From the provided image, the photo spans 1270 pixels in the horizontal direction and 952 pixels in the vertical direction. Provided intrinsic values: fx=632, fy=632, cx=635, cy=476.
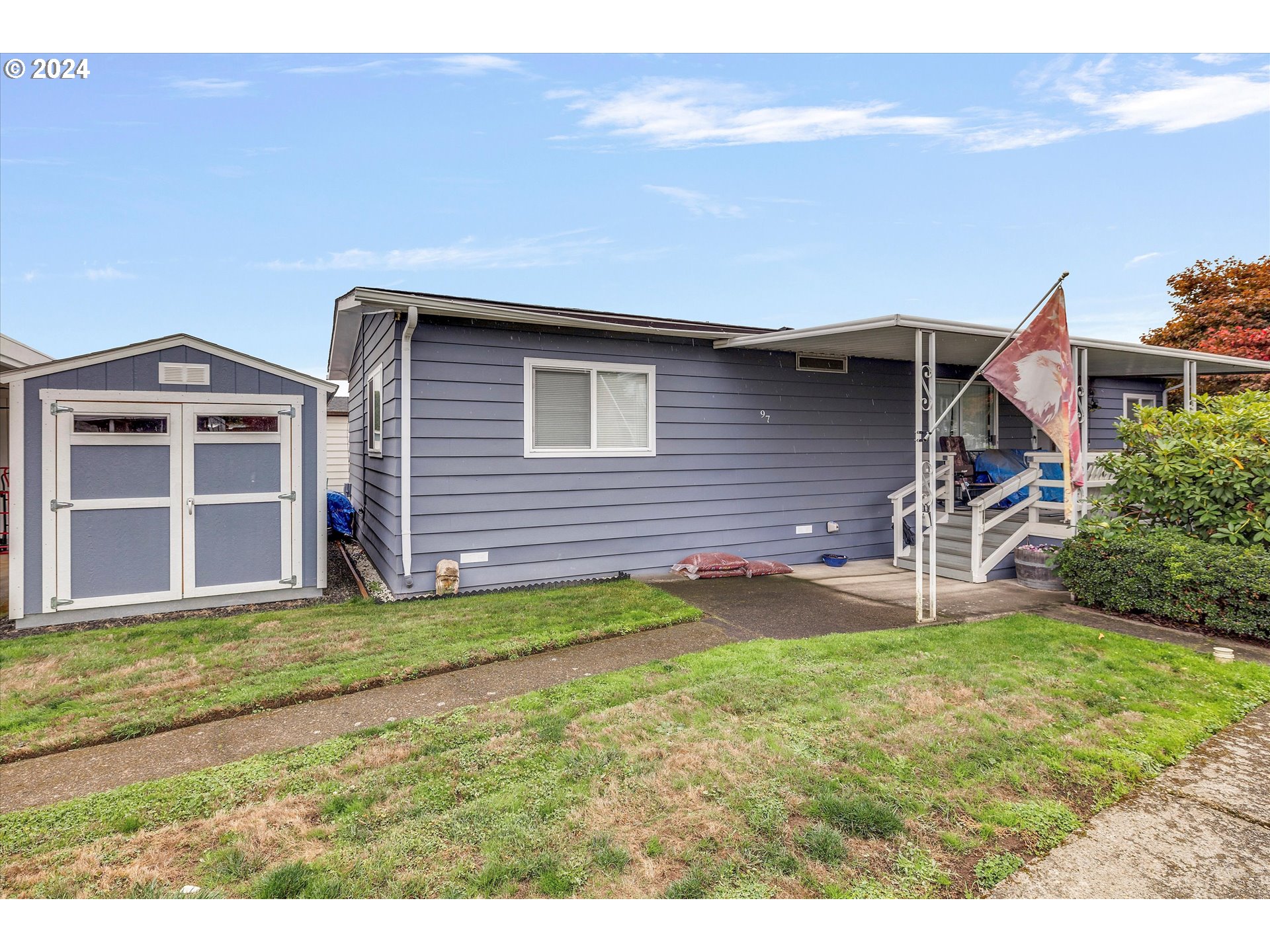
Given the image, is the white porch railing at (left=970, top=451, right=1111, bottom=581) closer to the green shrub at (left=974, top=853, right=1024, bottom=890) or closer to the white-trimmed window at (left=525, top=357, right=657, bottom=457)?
the white-trimmed window at (left=525, top=357, right=657, bottom=457)

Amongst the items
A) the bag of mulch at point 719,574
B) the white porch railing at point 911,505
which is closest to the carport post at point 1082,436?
the white porch railing at point 911,505

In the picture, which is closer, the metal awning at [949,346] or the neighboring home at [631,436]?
the metal awning at [949,346]

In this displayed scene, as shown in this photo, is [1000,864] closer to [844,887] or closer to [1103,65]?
[844,887]

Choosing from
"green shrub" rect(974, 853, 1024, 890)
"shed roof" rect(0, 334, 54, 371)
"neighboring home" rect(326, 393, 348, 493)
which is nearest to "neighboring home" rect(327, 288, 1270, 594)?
"shed roof" rect(0, 334, 54, 371)

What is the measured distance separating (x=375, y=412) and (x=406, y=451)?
2.02 meters

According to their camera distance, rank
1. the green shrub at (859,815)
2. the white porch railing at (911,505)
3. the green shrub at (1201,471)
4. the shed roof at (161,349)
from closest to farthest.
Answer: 1. the green shrub at (859,815)
2. the shed roof at (161,349)
3. the green shrub at (1201,471)
4. the white porch railing at (911,505)

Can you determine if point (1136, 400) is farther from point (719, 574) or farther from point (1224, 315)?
point (719, 574)

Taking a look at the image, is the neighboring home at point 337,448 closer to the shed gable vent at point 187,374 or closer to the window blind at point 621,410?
the shed gable vent at point 187,374

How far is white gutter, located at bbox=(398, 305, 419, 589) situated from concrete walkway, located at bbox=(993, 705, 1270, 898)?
5.41 m

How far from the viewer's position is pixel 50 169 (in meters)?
9.32

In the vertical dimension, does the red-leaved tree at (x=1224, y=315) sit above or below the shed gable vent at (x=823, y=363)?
above

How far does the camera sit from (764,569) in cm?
759

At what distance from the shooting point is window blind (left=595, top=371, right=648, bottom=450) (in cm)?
712

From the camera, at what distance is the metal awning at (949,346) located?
5914 millimetres
